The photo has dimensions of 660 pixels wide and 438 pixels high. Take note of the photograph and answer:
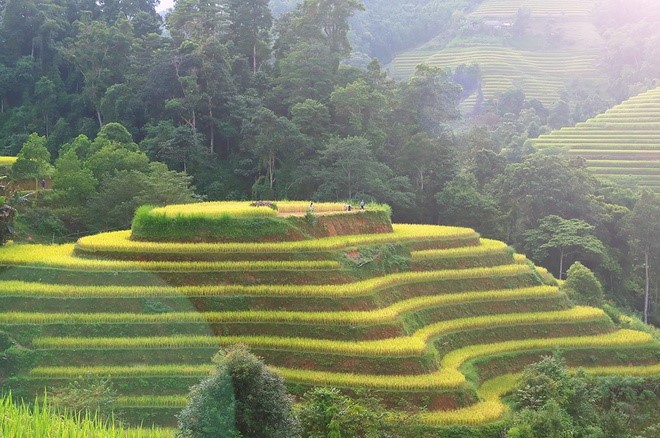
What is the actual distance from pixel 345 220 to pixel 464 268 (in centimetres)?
375

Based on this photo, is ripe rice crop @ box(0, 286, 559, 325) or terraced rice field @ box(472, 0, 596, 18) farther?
terraced rice field @ box(472, 0, 596, 18)

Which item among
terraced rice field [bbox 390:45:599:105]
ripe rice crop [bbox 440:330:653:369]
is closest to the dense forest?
ripe rice crop [bbox 440:330:653:369]

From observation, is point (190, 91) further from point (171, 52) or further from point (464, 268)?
point (464, 268)

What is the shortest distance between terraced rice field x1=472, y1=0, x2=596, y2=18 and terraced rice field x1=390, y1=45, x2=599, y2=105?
8.70 meters

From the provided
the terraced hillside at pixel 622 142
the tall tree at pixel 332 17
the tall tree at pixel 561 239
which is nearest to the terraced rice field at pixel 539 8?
the terraced hillside at pixel 622 142

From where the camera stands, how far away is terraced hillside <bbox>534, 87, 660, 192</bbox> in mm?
39094

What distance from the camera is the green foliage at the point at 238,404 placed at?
11219 mm

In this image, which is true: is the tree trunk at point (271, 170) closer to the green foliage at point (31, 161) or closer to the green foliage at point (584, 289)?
the green foliage at point (31, 161)

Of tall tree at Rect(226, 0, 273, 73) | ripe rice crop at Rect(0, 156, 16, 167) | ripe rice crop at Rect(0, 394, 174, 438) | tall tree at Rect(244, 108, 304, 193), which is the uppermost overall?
tall tree at Rect(226, 0, 273, 73)

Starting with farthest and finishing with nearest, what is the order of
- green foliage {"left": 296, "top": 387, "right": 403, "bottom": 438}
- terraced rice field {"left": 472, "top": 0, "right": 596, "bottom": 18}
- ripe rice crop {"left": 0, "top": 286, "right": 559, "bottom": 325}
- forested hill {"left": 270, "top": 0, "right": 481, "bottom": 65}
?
terraced rice field {"left": 472, "top": 0, "right": 596, "bottom": 18}, forested hill {"left": 270, "top": 0, "right": 481, "bottom": 65}, ripe rice crop {"left": 0, "top": 286, "right": 559, "bottom": 325}, green foliage {"left": 296, "top": 387, "right": 403, "bottom": 438}

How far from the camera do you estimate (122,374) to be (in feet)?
51.2

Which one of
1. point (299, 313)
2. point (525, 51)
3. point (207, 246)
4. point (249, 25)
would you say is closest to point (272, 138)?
point (249, 25)

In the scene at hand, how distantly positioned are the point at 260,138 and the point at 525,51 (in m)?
52.7

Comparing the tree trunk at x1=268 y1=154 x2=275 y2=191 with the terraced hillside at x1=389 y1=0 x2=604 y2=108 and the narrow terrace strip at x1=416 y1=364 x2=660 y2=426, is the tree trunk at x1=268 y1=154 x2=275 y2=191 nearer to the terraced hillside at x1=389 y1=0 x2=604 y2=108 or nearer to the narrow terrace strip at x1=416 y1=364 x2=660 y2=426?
the narrow terrace strip at x1=416 y1=364 x2=660 y2=426
